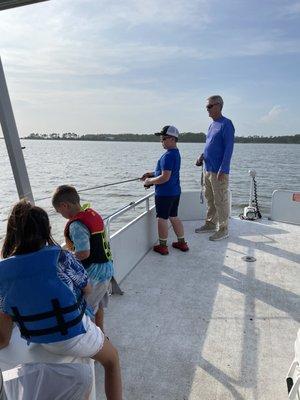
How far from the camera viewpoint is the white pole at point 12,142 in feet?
7.47

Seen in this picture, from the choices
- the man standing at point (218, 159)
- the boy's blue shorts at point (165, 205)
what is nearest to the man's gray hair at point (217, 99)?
the man standing at point (218, 159)

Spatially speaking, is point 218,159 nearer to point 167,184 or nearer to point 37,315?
point 167,184

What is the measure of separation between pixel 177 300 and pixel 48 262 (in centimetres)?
209

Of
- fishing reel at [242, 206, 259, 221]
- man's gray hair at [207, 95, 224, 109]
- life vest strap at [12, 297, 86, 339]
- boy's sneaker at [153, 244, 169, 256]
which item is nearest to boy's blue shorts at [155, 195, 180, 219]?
boy's sneaker at [153, 244, 169, 256]

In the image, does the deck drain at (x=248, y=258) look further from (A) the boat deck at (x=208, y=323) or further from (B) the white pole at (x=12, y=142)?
(B) the white pole at (x=12, y=142)

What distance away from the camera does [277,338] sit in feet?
8.74

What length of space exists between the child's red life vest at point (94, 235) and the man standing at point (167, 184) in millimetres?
1895

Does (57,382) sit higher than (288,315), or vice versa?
(57,382)

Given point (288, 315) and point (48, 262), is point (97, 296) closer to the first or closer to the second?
point (48, 262)

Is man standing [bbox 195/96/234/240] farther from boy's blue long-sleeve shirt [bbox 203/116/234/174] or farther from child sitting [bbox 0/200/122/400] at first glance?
child sitting [bbox 0/200/122/400]

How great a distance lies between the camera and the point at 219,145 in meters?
4.51

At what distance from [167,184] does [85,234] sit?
7.04 ft

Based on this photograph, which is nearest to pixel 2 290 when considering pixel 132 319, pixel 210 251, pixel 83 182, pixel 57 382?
pixel 57 382

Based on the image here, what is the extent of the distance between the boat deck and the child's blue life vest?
0.98m
